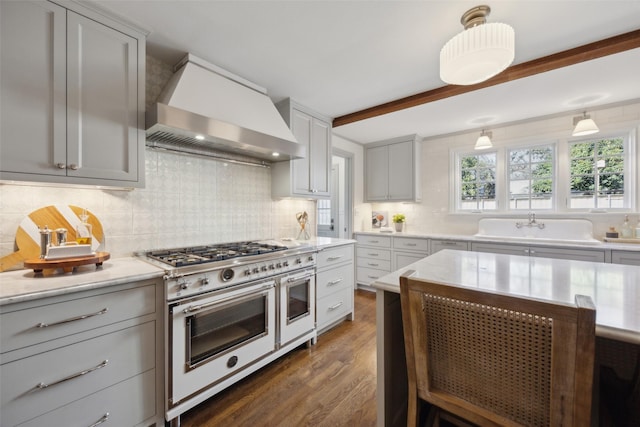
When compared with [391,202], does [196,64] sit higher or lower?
higher

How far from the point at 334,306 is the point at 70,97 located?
2605 millimetres

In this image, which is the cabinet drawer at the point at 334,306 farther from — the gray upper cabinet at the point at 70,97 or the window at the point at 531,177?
the window at the point at 531,177

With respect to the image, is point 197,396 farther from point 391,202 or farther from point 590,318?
point 391,202

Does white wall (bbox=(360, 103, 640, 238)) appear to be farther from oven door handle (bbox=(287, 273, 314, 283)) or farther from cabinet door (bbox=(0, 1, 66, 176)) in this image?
cabinet door (bbox=(0, 1, 66, 176))

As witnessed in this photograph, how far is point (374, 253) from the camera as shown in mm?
4004

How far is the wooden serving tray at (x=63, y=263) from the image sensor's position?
131cm

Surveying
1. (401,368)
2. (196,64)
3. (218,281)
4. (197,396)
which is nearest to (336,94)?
(196,64)

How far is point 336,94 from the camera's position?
9.02 feet

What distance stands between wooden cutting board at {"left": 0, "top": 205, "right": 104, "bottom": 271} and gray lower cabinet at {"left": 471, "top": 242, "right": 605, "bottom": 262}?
378 cm

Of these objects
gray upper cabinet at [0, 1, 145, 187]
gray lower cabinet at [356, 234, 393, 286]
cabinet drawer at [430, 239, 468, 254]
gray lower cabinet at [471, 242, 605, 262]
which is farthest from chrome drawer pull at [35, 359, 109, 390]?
gray lower cabinet at [471, 242, 605, 262]

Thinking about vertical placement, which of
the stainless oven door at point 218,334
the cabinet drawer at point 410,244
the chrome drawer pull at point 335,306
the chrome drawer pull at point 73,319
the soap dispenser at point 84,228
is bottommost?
the chrome drawer pull at point 335,306

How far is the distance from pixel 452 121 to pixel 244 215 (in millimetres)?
2976

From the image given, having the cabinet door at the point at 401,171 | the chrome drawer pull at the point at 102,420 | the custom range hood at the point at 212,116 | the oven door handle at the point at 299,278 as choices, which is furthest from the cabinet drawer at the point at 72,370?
the cabinet door at the point at 401,171

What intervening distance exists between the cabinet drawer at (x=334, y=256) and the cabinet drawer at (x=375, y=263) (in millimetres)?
1137
